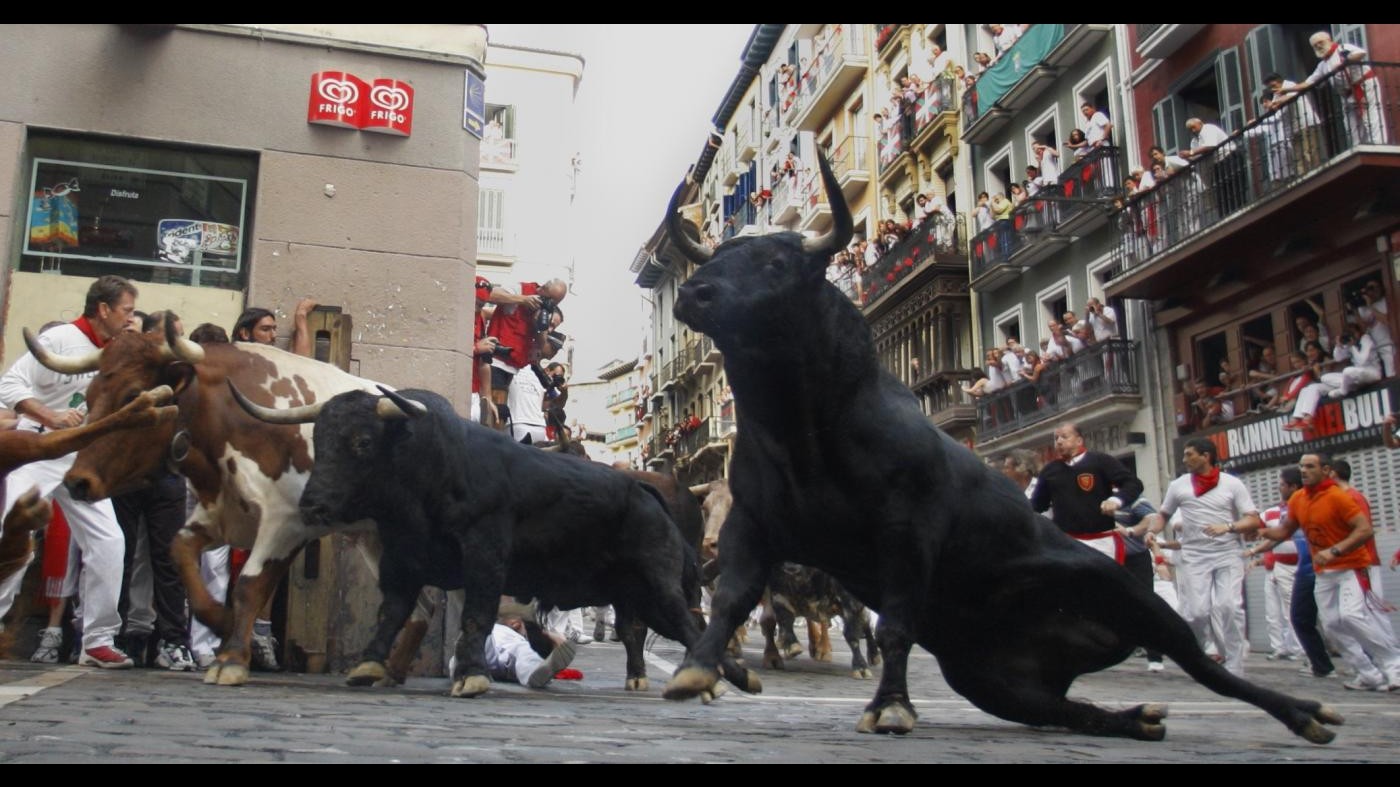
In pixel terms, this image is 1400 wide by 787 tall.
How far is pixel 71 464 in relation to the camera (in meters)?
7.48

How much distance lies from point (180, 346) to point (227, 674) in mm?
1770

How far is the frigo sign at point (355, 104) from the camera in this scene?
1024 cm

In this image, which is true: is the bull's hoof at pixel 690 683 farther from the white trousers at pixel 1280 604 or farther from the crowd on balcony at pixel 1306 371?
the crowd on balcony at pixel 1306 371

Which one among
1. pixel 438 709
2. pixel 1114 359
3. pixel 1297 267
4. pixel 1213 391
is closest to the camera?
pixel 438 709

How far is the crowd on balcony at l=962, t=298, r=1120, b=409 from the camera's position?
26891 millimetres

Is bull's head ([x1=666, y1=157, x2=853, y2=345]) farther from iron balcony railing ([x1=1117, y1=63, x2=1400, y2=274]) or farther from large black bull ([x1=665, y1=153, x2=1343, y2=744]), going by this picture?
iron balcony railing ([x1=1117, y1=63, x2=1400, y2=274])

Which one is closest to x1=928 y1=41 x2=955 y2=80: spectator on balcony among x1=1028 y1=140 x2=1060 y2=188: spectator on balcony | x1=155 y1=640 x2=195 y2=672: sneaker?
x1=1028 y1=140 x2=1060 y2=188: spectator on balcony

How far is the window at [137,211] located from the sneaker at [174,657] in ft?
10.3

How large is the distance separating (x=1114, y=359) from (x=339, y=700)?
23444 mm

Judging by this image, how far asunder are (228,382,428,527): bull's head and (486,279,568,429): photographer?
201 inches

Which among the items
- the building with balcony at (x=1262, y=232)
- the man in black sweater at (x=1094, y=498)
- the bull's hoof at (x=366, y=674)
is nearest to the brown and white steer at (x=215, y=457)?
the bull's hoof at (x=366, y=674)

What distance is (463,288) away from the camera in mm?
10484
